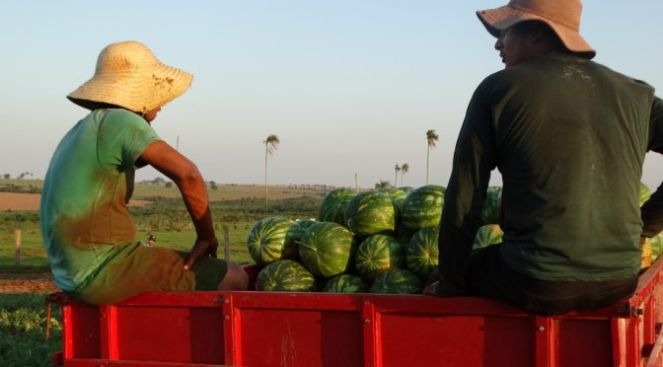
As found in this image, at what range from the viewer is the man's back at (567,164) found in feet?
10.7

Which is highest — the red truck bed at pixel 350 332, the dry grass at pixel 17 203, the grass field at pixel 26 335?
the red truck bed at pixel 350 332

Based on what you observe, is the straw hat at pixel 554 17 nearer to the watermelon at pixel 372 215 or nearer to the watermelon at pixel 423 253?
the watermelon at pixel 423 253

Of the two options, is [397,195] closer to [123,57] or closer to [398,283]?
[398,283]

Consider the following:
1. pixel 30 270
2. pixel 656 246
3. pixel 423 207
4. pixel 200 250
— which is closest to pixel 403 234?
pixel 423 207

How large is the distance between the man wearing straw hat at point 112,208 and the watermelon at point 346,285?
0.85 m

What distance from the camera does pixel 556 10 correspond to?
3566mm

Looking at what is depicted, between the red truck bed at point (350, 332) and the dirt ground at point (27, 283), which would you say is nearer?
the red truck bed at point (350, 332)

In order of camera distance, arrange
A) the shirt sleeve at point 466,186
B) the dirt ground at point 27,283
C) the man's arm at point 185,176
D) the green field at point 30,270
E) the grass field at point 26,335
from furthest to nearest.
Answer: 1. the dirt ground at point 27,283
2. the green field at point 30,270
3. the grass field at point 26,335
4. the man's arm at point 185,176
5. the shirt sleeve at point 466,186

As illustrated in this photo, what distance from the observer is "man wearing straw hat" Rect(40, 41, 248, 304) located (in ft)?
13.7

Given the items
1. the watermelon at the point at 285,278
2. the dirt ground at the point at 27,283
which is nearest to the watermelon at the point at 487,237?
the watermelon at the point at 285,278

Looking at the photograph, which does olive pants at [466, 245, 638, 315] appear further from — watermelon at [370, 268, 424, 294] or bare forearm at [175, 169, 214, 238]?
bare forearm at [175, 169, 214, 238]

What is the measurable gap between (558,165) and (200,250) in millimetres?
2192

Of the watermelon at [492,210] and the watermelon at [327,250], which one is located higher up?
the watermelon at [492,210]

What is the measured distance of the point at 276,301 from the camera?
3754mm
